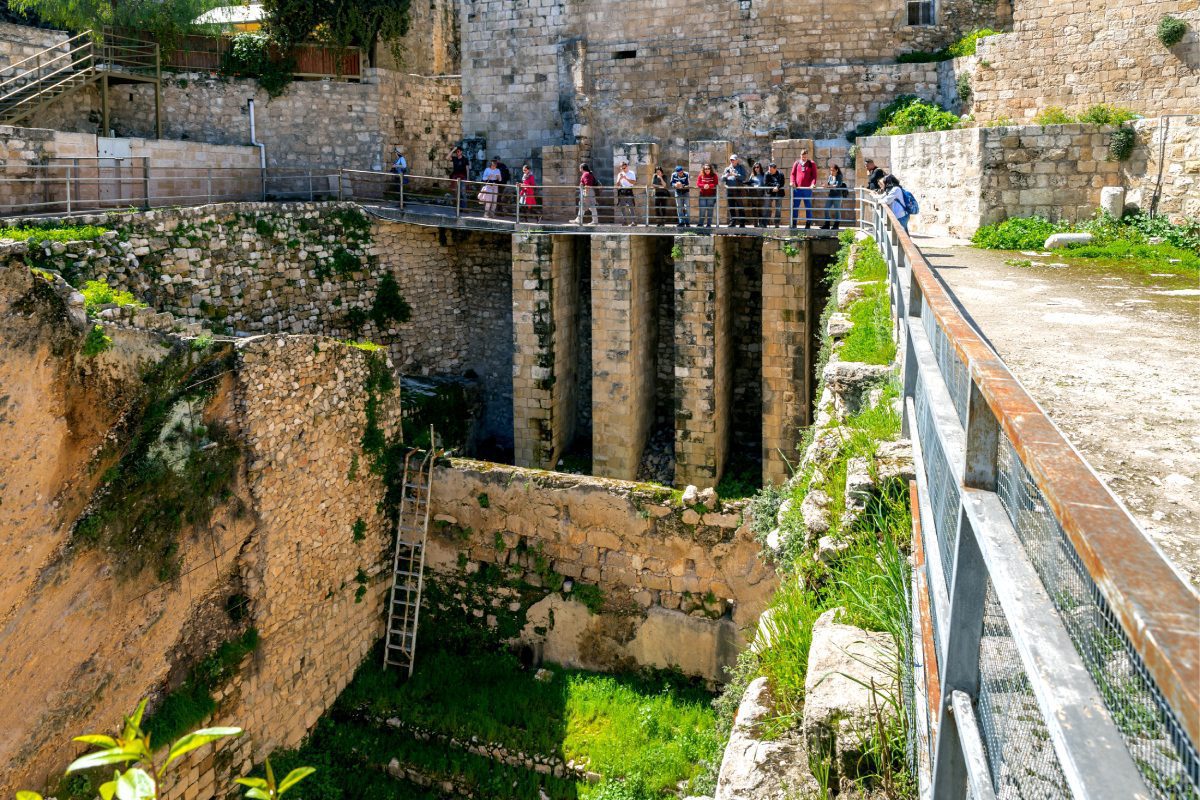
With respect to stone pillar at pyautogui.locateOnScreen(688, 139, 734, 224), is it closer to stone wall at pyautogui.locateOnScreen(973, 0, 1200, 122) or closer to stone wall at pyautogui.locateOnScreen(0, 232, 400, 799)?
stone wall at pyautogui.locateOnScreen(973, 0, 1200, 122)

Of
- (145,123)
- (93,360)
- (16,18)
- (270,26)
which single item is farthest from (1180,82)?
(16,18)

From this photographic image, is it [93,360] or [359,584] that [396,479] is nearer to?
→ [359,584]

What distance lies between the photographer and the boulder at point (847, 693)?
3301mm

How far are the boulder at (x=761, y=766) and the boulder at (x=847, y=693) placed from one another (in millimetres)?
173

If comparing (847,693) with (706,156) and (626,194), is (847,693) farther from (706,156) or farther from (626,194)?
(706,156)

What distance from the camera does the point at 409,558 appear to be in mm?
11844

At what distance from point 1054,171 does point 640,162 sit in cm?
726

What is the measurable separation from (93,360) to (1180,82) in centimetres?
1498

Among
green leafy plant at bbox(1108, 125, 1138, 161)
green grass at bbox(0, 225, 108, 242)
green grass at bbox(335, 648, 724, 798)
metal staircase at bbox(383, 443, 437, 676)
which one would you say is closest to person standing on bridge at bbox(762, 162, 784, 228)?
green leafy plant at bbox(1108, 125, 1138, 161)

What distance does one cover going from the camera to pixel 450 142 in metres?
21.4

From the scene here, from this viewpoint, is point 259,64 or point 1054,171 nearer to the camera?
point 1054,171

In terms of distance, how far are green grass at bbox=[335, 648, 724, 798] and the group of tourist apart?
720 cm

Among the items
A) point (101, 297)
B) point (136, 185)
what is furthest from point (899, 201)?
point (136, 185)

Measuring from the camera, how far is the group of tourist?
14.9 m
